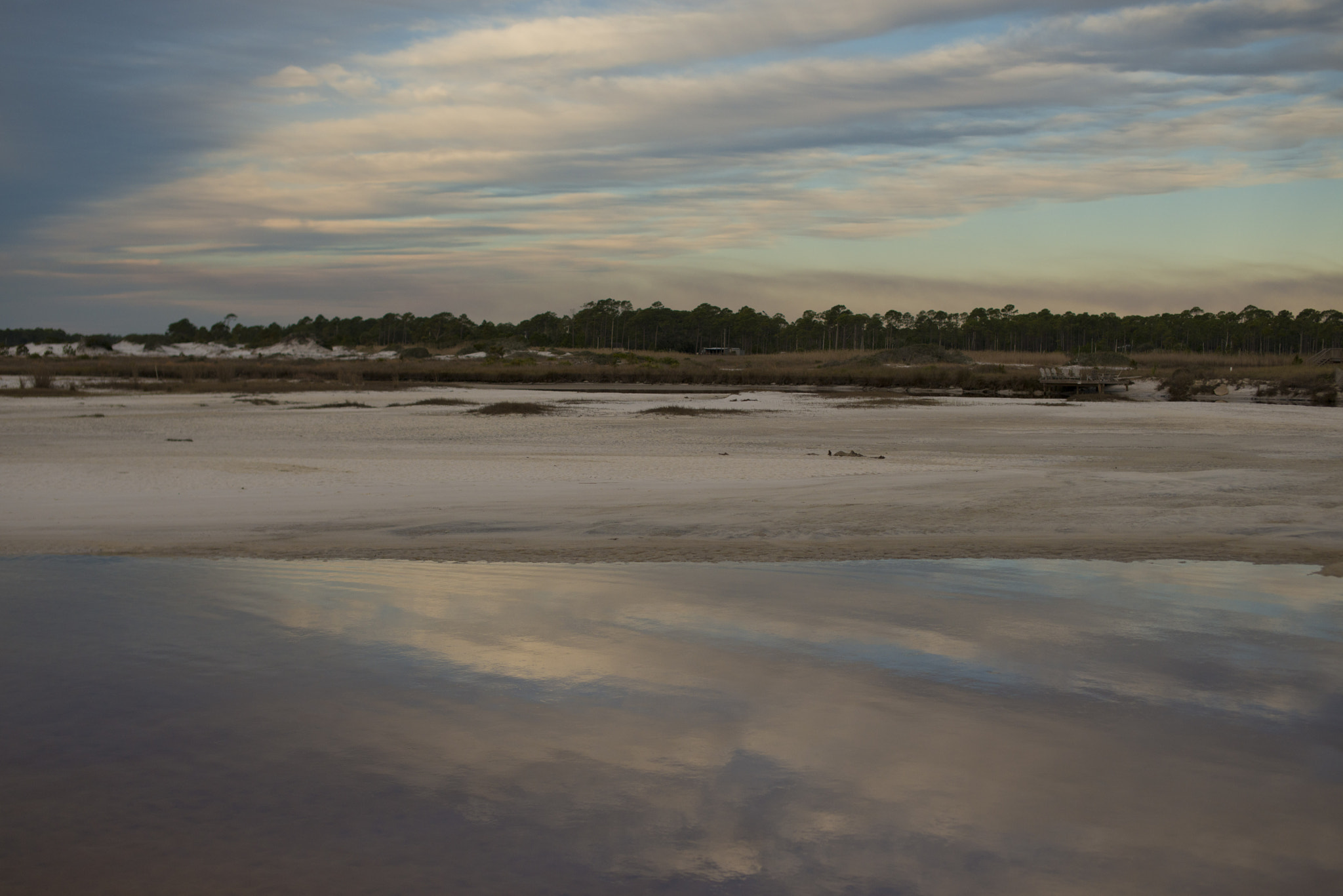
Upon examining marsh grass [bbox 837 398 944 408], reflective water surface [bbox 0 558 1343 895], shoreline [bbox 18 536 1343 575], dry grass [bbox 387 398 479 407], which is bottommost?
reflective water surface [bbox 0 558 1343 895]

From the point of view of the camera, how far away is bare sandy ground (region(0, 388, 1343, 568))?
31.5 ft

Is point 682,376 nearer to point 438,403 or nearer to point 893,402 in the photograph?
point 893,402

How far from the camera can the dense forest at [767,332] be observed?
142625 millimetres

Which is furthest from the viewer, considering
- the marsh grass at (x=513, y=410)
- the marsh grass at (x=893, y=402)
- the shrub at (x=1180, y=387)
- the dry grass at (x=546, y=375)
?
the dry grass at (x=546, y=375)

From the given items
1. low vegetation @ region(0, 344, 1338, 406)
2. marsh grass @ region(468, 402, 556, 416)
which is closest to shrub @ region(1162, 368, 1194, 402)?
low vegetation @ region(0, 344, 1338, 406)

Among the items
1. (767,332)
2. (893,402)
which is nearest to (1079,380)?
(893,402)

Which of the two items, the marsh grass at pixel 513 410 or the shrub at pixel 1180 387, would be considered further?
the shrub at pixel 1180 387

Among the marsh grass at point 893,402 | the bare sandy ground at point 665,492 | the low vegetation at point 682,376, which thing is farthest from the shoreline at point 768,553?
the low vegetation at point 682,376

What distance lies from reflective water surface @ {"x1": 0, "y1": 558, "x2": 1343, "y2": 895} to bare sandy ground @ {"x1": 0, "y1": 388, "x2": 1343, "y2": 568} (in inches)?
70.4

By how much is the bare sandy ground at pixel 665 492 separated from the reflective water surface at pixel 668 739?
1.79 meters

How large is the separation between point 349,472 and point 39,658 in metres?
8.83

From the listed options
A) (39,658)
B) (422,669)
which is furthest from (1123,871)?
(39,658)

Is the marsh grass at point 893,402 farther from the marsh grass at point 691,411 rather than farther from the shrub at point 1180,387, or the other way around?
the shrub at point 1180,387

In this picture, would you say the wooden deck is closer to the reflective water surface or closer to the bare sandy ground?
the bare sandy ground
